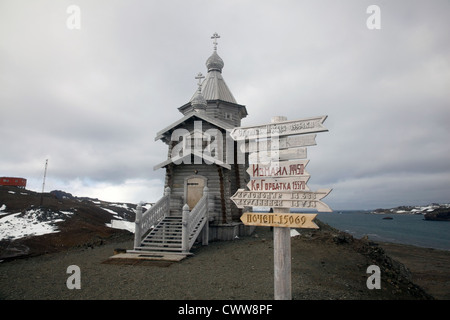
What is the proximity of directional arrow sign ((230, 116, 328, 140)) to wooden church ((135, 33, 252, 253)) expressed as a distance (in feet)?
22.3

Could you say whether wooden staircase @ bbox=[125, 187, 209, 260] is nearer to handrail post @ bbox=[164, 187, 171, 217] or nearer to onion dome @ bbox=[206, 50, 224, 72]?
handrail post @ bbox=[164, 187, 171, 217]

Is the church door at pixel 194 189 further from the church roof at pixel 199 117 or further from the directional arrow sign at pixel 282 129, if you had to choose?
the directional arrow sign at pixel 282 129

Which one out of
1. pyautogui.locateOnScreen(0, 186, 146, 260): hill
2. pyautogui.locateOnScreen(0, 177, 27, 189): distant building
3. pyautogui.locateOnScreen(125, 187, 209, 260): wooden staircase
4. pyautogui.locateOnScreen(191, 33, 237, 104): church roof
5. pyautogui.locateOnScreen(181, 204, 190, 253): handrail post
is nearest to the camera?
pyautogui.locateOnScreen(181, 204, 190, 253): handrail post

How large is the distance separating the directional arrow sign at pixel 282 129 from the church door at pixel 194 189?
9.48 m

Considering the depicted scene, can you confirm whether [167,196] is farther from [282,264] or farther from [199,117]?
[282,264]

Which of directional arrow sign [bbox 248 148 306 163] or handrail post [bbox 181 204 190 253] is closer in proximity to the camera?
directional arrow sign [bbox 248 148 306 163]

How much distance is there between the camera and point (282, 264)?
4.93m

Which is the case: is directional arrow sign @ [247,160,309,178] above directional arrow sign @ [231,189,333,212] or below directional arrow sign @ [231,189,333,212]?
above

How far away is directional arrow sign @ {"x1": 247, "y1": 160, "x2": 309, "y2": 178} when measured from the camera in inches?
193

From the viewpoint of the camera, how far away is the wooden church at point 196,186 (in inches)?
493

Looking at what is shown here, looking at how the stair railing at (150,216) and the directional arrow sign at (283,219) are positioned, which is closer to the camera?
the directional arrow sign at (283,219)

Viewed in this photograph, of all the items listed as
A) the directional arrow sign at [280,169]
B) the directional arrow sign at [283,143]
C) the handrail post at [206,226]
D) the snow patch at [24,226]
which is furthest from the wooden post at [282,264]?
the snow patch at [24,226]

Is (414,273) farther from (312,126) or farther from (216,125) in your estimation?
(312,126)

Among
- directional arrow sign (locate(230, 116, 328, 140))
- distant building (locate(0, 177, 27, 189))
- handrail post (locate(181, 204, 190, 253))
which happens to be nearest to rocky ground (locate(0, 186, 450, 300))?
handrail post (locate(181, 204, 190, 253))
